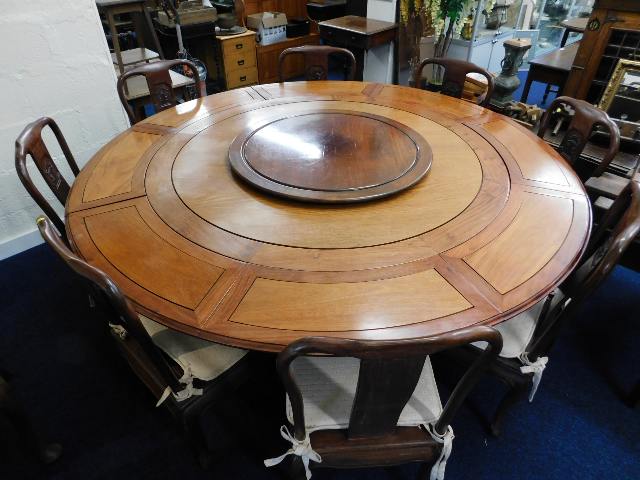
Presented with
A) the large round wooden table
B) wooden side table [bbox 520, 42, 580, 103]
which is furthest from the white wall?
wooden side table [bbox 520, 42, 580, 103]

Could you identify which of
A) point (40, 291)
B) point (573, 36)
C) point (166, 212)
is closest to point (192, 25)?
point (40, 291)

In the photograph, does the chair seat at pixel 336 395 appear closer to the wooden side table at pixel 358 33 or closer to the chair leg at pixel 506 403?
the chair leg at pixel 506 403

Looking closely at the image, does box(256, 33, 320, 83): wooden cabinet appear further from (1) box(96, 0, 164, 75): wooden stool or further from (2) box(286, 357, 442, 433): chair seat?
(2) box(286, 357, 442, 433): chair seat

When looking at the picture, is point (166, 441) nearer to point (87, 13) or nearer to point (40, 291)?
point (40, 291)

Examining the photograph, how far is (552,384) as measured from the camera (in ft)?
5.87

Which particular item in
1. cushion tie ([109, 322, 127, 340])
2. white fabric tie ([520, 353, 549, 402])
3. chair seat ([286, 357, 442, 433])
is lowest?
cushion tie ([109, 322, 127, 340])

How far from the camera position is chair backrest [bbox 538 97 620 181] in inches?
65.2

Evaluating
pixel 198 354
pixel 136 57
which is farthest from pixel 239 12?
pixel 198 354

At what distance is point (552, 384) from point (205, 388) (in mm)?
1461

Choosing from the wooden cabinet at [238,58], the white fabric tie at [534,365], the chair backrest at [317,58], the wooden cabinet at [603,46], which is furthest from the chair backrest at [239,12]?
the white fabric tie at [534,365]

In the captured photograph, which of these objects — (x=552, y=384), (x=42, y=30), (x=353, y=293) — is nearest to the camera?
(x=353, y=293)

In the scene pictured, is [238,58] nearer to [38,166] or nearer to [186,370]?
[38,166]

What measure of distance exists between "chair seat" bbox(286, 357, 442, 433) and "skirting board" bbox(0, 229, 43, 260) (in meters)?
2.11

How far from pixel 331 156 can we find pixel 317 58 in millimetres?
1288
